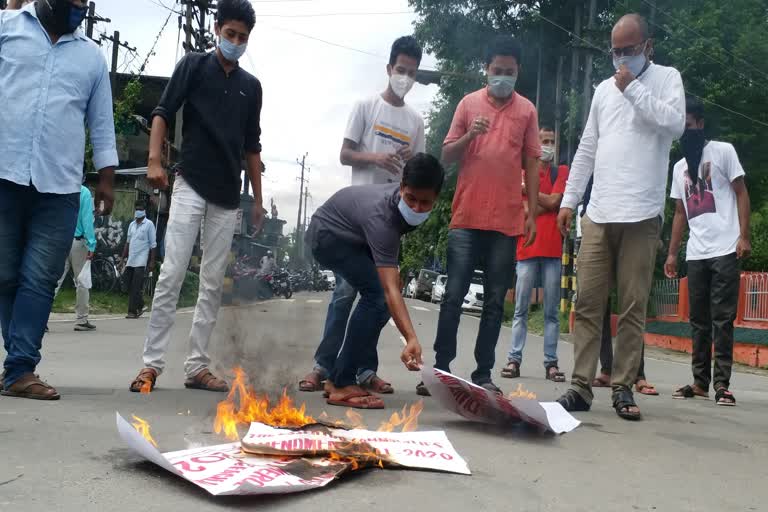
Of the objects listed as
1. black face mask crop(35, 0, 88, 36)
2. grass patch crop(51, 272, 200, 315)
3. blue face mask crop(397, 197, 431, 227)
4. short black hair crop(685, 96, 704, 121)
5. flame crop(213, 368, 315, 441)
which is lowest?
grass patch crop(51, 272, 200, 315)

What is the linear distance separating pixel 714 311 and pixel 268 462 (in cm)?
416

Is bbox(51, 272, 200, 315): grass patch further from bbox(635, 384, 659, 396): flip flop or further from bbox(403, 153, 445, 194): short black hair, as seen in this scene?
bbox(403, 153, 445, 194): short black hair

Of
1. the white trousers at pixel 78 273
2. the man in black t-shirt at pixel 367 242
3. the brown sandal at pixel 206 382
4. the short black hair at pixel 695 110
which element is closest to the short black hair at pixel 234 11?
the man in black t-shirt at pixel 367 242

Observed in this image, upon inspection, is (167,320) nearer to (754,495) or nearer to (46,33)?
(46,33)

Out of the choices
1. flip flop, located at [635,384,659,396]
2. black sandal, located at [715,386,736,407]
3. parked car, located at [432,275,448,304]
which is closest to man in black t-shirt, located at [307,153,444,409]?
flip flop, located at [635,384,659,396]

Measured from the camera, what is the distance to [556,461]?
323cm

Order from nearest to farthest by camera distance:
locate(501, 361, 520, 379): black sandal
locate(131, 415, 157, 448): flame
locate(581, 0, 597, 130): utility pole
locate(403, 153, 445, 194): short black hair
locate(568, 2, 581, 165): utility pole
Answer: locate(131, 415, 157, 448): flame
locate(403, 153, 445, 194): short black hair
locate(501, 361, 520, 379): black sandal
locate(581, 0, 597, 130): utility pole
locate(568, 2, 581, 165): utility pole

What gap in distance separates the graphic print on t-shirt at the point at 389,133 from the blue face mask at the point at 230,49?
97cm

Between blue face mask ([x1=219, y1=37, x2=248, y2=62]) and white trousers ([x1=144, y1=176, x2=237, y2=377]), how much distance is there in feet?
2.57

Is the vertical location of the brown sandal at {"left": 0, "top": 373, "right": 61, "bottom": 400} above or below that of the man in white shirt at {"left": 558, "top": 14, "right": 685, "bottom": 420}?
below

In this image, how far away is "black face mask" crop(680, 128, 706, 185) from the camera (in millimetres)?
6027

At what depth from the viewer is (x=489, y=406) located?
150 inches

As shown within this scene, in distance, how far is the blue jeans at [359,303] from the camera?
14.4ft

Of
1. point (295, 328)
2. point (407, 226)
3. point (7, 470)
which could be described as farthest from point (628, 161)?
point (7, 470)
